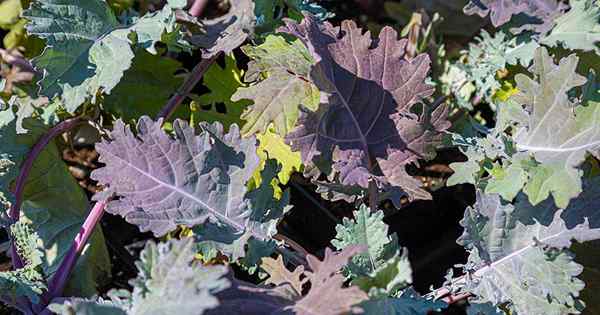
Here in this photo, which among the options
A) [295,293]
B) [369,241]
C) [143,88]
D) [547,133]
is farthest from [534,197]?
→ [143,88]

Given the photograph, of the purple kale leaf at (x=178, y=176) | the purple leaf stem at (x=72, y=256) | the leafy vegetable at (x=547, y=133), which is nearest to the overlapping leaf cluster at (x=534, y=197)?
the leafy vegetable at (x=547, y=133)

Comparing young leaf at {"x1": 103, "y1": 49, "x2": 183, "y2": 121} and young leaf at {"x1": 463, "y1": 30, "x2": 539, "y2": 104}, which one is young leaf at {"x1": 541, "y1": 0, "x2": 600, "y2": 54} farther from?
young leaf at {"x1": 103, "y1": 49, "x2": 183, "y2": 121}

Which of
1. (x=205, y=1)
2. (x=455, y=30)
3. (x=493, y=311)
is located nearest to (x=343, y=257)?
(x=493, y=311)

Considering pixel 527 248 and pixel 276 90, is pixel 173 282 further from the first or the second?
pixel 527 248

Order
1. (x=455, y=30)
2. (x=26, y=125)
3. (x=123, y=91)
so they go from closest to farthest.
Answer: (x=26, y=125) → (x=123, y=91) → (x=455, y=30)

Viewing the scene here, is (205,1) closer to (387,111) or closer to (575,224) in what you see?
(387,111)

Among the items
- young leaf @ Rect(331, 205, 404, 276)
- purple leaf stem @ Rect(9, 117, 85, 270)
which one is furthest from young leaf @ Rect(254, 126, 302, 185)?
purple leaf stem @ Rect(9, 117, 85, 270)
